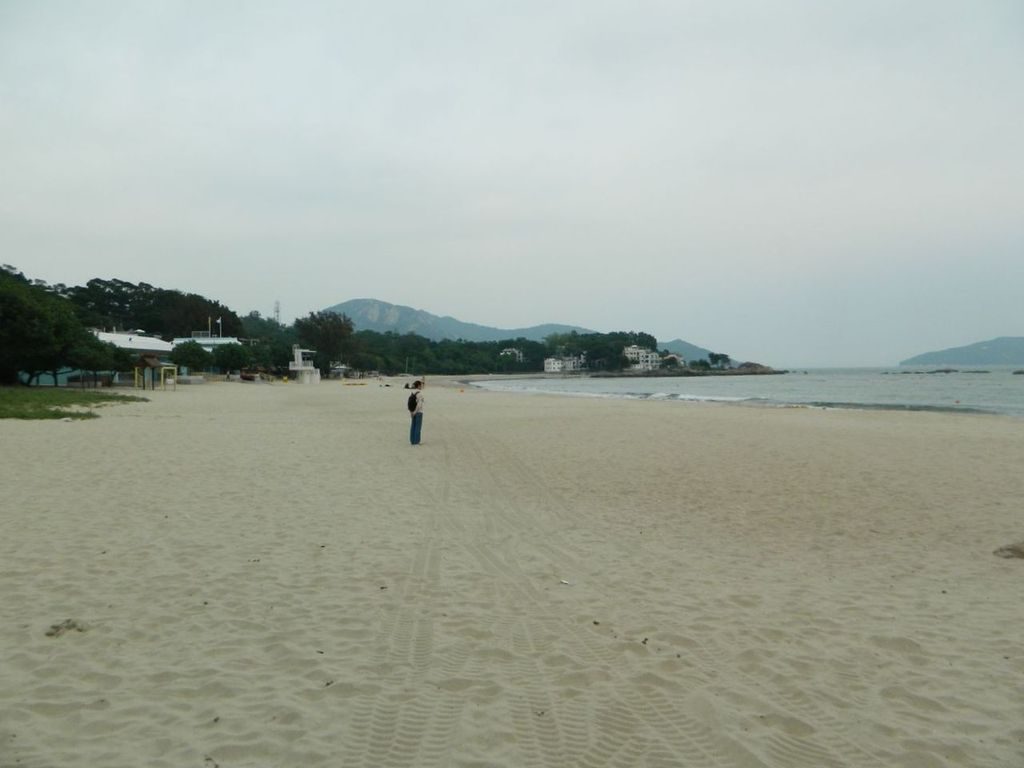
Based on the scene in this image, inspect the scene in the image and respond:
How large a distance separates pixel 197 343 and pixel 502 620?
6605 centimetres

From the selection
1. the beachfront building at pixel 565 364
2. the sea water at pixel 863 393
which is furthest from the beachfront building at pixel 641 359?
the sea water at pixel 863 393

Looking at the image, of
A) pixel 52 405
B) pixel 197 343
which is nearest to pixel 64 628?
pixel 52 405

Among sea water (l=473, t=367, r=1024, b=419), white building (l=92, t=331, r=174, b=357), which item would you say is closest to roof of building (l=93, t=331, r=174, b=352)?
white building (l=92, t=331, r=174, b=357)

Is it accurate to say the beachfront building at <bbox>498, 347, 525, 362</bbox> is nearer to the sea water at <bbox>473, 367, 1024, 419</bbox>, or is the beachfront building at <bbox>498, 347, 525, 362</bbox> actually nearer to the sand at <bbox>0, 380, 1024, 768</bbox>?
the sea water at <bbox>473, 367, 1024, 419</bbox>

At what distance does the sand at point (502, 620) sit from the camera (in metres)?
3.23

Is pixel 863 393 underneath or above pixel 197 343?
underneath

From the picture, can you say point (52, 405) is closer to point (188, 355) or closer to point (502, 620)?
point (502, 620)

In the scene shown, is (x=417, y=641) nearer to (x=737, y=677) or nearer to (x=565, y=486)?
(x=737, y=677)

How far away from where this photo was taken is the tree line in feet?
99.1

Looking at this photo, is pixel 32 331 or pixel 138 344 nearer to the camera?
pixel 32 331

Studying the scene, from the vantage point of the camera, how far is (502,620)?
4.80 meters

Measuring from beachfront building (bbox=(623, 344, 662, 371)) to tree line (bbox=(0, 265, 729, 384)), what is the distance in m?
3.59

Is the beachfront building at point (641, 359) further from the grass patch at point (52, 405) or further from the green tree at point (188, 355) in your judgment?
the grass patch at point (52, 405)

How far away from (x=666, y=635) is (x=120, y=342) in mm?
58564
